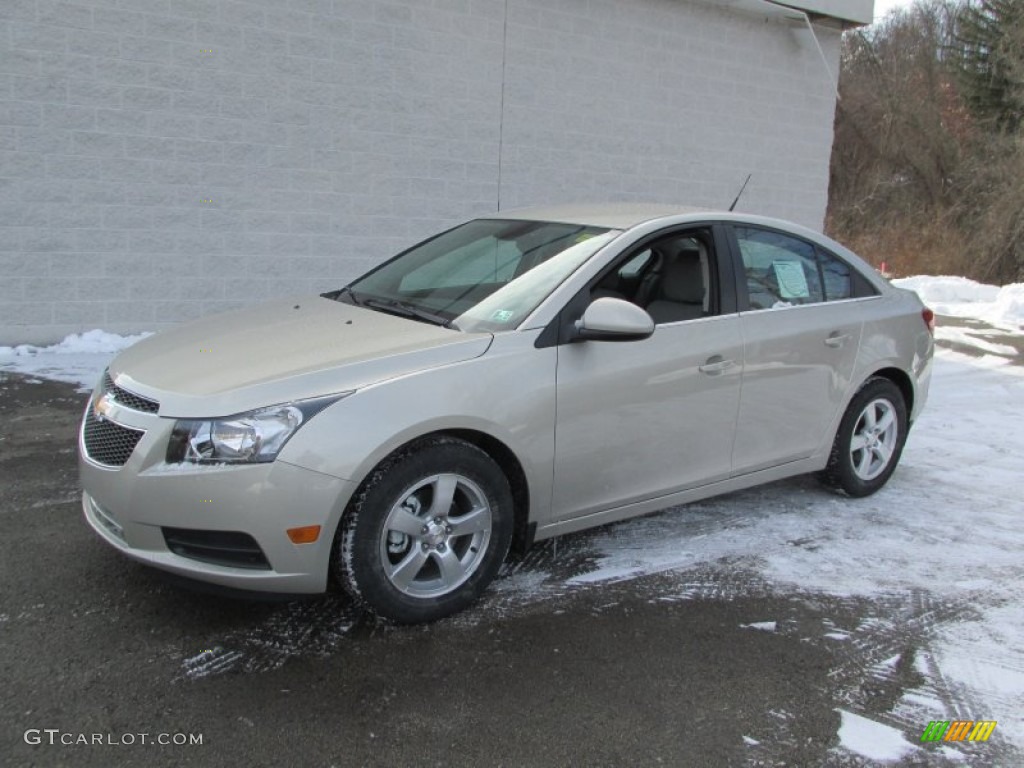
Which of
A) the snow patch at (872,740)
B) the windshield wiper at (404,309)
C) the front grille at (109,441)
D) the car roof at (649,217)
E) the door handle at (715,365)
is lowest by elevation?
the snow patch at (872,740)

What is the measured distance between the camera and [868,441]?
16.3ft

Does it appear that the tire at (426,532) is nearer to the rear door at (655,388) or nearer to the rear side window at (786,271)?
the rear door at (655,388)

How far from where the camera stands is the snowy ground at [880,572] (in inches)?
119

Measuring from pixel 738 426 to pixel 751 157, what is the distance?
8728 millimetres

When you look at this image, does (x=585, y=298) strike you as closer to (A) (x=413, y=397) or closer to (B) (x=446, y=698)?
(A) (x=413, y=397)

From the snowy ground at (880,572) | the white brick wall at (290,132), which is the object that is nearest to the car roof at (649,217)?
the snowy ground at (880,572)

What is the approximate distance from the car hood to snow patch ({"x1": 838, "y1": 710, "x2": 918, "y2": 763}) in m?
1.83

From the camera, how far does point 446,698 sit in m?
2.89

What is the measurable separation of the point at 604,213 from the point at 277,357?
1927 millimetres

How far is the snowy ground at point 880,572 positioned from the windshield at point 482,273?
118 centimetres

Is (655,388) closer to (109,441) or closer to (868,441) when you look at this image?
(868,441)
